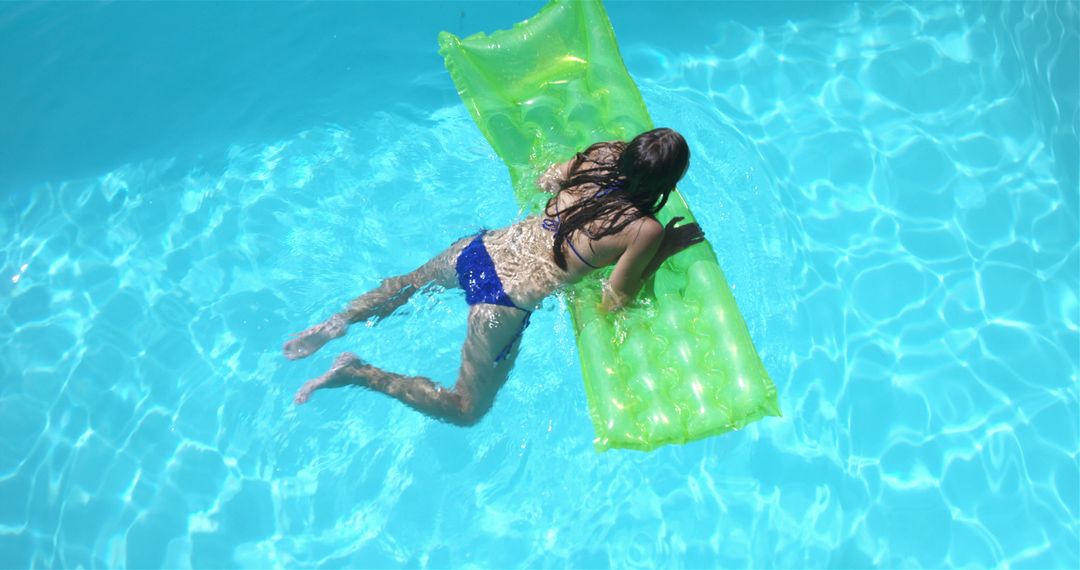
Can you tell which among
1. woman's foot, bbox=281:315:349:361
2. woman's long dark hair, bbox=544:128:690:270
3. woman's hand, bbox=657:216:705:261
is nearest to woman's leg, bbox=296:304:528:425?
woman's foot, bbox=281:315:349:361

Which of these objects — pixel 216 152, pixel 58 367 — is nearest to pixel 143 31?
pixel 216 152

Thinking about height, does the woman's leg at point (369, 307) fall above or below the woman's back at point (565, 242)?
below

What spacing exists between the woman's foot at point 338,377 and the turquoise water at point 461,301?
0.22 metres

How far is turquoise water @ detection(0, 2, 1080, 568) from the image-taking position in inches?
149

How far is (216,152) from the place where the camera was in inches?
188

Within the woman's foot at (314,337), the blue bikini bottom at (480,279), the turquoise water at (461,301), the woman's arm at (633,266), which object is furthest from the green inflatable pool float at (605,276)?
the woman's foot at (314,337)

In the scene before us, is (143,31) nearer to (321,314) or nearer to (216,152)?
(216,152)

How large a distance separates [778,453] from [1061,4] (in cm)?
314

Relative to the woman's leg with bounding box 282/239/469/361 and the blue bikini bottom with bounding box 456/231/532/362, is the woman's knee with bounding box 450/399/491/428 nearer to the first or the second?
the blue bikini bottom with bounding box 456/231/532/362

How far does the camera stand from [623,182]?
297 cm

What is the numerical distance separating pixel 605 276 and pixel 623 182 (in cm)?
58

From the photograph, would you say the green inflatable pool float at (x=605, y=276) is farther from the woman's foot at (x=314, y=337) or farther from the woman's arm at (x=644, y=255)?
the woman's foot at (x=314, y=337)

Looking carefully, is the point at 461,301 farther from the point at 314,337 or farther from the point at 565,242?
the point at 565,242

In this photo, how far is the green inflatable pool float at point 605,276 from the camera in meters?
3.11
